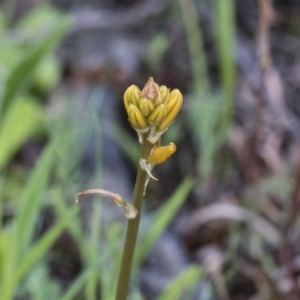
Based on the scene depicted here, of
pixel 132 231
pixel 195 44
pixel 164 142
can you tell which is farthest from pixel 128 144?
pixel 132 231

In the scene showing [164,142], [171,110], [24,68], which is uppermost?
[171,110]

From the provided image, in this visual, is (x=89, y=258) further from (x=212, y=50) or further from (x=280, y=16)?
(x=280, y=16)

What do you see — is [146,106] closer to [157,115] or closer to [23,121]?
[157,115]

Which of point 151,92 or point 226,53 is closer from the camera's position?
point 151,92

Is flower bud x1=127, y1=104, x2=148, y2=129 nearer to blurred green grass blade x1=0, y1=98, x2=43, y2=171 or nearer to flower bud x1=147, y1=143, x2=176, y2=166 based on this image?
flower bud x1=147, y1=143, x2=176, y2=166

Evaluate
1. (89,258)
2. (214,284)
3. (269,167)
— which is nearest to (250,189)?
(269,167)

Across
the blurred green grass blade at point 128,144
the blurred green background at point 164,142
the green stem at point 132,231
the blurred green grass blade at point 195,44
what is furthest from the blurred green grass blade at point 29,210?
the blurred green grass blade at point 195,44

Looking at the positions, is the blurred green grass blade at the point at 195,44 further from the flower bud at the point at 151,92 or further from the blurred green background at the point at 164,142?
the flower bud at the point at 151,92
